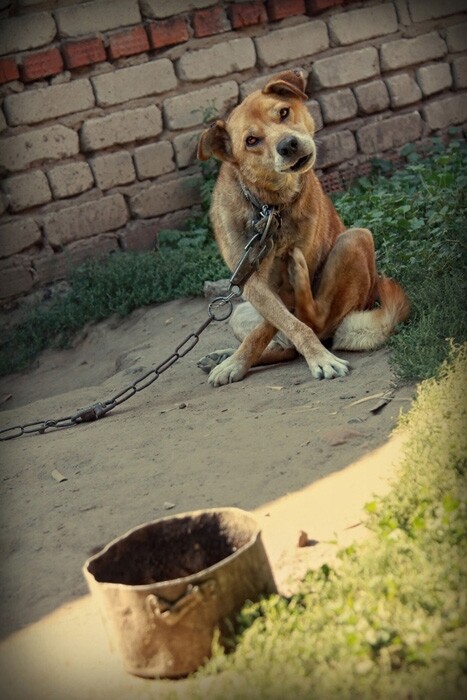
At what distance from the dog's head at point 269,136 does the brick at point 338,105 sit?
355 cm

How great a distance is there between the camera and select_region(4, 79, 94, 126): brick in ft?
25.8

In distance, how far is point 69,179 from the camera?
812 cm

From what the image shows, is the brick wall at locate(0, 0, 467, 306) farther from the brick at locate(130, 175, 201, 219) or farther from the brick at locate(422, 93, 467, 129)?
the brick at locate(422, 93, 467, 129)

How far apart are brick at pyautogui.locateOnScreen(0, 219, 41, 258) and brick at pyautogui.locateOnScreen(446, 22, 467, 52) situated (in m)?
4.61

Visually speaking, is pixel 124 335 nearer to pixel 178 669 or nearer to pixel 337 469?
pixel 337 469

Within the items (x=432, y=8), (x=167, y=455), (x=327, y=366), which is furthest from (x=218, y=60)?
(x=167, y=455)

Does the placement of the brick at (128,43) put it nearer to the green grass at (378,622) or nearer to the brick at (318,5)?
the brick at (318,5)

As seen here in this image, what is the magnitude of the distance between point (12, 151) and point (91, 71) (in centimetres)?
100

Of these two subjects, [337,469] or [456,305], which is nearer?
[337,469]

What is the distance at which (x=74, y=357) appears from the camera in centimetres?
766

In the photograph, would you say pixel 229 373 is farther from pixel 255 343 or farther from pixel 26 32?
pixel 26 32

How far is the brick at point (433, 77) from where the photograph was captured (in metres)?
9.44

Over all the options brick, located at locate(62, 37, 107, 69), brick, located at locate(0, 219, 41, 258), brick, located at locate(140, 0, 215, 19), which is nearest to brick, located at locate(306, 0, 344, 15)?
brick, located at locate(140, 0, 215, 19)

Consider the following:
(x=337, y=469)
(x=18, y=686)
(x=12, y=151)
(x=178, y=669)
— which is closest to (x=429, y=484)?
(x=337, y=469)
